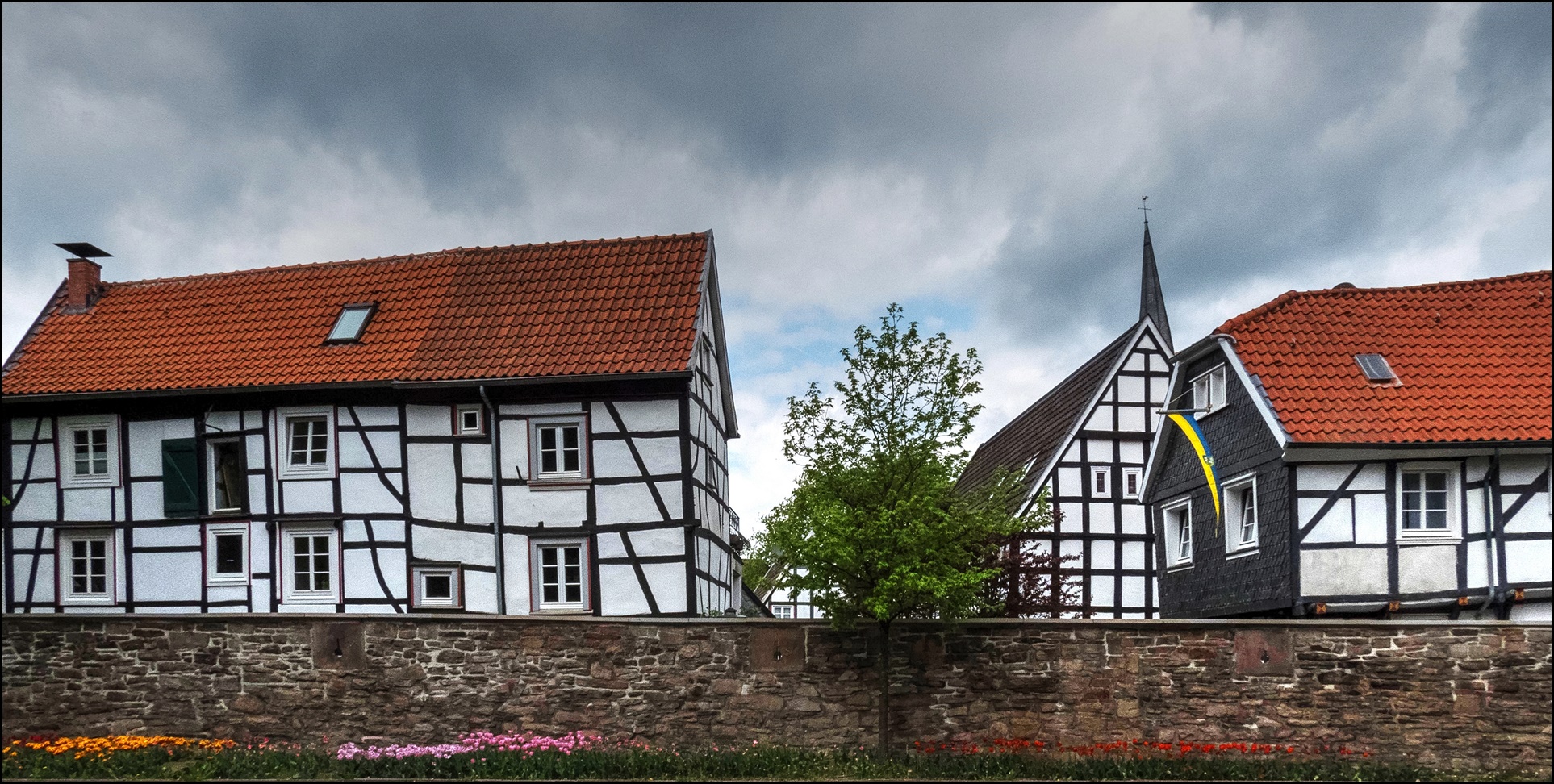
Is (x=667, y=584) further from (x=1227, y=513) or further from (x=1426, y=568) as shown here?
(x=1426, y=568)

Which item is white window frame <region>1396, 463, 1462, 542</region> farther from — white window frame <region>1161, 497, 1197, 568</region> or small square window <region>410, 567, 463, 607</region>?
small square window <region>410, 567, 463, 607</region>

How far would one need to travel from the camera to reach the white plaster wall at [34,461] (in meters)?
24.8

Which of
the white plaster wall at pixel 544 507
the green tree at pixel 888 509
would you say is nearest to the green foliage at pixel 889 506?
the green tree at pixel 888 509

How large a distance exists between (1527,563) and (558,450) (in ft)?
49.4

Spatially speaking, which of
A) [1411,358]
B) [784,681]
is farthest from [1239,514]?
[784,681]

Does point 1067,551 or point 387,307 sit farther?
point 1067,551

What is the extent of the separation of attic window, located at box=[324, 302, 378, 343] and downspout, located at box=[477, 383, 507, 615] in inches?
135

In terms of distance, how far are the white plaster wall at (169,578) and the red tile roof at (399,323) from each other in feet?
9.93

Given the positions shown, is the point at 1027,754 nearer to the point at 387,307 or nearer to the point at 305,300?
the point at 387,307


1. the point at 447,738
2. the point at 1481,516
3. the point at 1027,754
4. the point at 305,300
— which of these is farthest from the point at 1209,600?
the point at 305,300

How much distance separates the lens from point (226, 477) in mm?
24578

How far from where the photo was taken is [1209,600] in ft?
76.0

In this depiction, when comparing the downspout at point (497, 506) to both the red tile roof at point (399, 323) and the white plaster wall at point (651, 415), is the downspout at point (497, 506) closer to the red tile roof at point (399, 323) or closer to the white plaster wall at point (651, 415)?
the red tile roof at point (399, 323)

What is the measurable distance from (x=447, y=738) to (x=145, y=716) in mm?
4105
